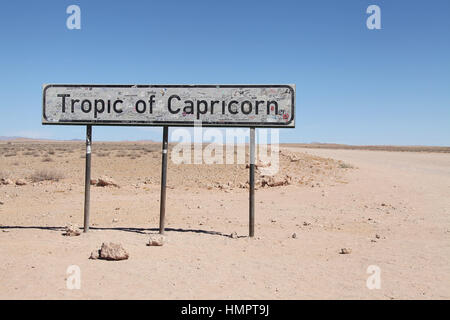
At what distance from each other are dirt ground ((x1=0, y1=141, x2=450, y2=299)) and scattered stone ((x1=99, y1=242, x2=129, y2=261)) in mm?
111

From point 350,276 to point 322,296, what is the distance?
2.68ft

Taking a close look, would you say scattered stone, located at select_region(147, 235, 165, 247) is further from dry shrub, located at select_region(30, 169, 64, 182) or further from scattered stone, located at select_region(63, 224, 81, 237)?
dry shrub, located at select_region(30, 169, 64, 182)

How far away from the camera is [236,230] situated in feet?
24.0

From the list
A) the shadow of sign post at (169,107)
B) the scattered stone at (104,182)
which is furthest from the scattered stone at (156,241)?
the scattered stone at (104,182)

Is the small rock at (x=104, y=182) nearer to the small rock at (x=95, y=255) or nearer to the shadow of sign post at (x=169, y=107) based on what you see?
the shadow of sign post at (x=169, y=107)

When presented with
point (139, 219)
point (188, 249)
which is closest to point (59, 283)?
point (188, 249)

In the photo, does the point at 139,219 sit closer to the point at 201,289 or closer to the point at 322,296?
the point at 201,289

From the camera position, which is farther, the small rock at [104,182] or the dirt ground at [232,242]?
the small rock at [104,182]

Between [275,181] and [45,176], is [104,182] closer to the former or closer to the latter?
[45,176]

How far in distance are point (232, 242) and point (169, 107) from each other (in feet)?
8.56

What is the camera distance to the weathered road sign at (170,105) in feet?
21.6

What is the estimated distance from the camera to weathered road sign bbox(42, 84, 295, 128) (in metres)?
6.59

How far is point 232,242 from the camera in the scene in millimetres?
6375

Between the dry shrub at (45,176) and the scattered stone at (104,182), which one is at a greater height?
the dry shrub at (45,176)
